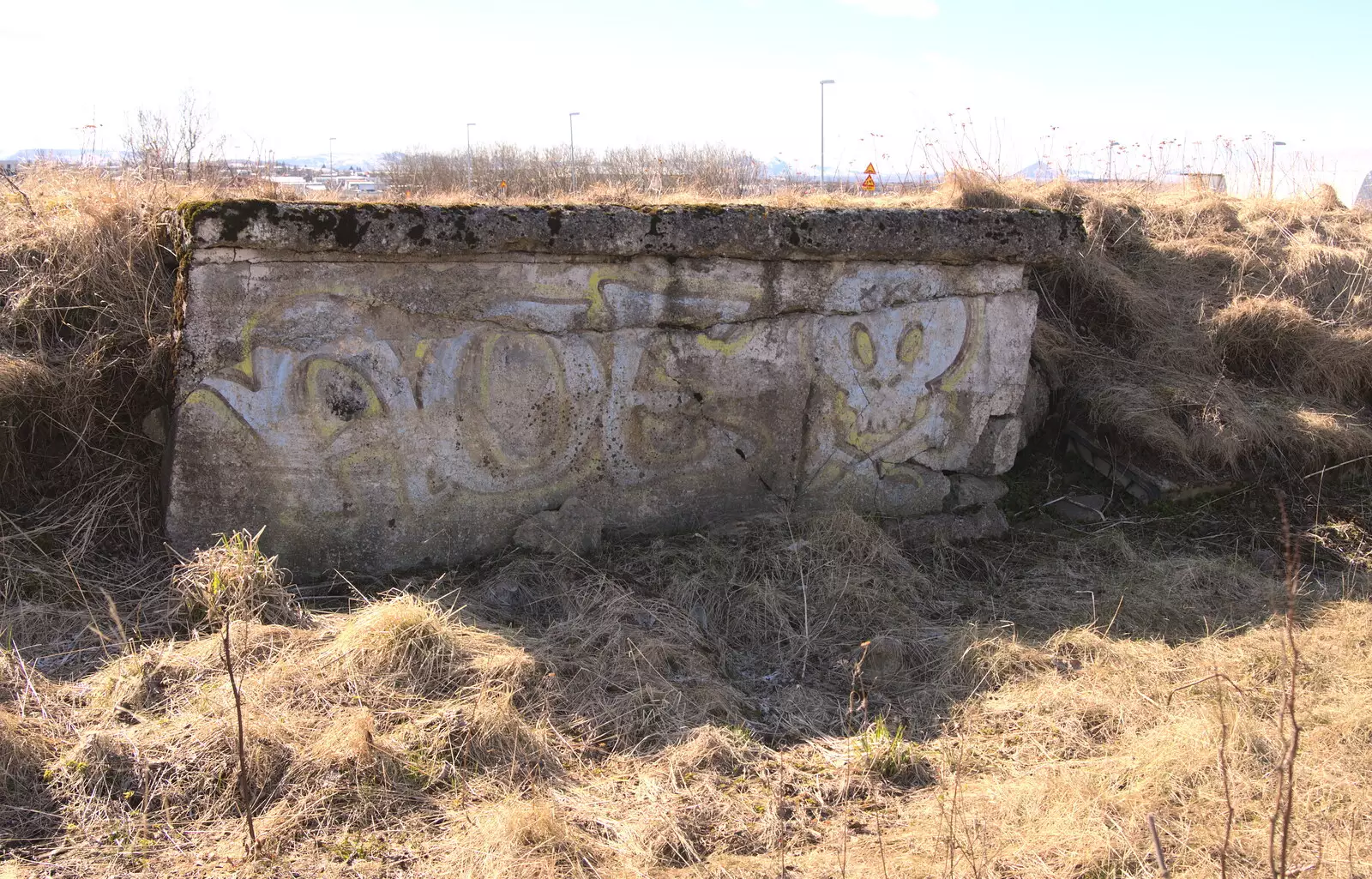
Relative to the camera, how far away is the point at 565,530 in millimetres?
3832

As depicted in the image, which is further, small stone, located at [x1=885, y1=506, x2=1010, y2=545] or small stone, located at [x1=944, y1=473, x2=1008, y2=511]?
small stone, located at [x1=944, y1=473, x2=1008, y2=511]

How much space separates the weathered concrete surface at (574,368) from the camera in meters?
3.42

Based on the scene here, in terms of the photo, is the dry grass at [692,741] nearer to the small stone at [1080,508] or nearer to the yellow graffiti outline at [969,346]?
the small stone at [1080,508]

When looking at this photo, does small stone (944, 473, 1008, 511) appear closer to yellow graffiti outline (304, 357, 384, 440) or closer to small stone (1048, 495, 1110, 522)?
small stone (1048, 495, 1110, 522)

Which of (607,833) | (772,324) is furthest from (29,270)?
(607,833)

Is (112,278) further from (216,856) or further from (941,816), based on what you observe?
(941,816)

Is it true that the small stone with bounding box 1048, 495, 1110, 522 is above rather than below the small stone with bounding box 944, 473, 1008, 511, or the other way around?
below

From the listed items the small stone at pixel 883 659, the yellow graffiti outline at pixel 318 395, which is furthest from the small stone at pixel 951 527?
the yellow graffiti outline at pixel 318 395

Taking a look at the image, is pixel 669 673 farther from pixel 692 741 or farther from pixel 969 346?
pixel 969 346

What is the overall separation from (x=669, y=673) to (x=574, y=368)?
122cm

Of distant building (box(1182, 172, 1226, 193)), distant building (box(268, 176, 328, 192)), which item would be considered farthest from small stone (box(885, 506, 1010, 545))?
distant building (box(268, 176, 328, 192))

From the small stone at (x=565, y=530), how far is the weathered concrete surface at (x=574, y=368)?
0.01 m

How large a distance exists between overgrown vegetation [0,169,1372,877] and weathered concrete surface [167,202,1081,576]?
23 cm

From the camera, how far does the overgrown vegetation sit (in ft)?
7.90
